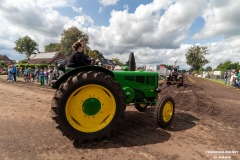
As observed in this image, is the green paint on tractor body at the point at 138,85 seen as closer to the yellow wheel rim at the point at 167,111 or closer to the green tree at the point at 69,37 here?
the yellow wheel rim at the point at 167,111

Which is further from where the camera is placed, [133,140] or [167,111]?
[167,111]

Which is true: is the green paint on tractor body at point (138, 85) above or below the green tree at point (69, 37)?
below

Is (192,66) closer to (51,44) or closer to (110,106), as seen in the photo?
(51,44)

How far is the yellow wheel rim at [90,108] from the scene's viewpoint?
4.19 meters

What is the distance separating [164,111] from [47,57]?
70.1 meters

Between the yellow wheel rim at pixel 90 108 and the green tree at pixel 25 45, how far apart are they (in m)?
87.2

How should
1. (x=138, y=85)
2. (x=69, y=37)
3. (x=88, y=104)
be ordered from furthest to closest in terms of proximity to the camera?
(x=69, y=37) → (x=138, y=85) → (x=88, y=104)

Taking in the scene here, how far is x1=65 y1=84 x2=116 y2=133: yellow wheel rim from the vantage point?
4188 millimetres

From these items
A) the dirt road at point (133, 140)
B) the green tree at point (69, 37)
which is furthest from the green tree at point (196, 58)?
the dirt road at point (133, 140)

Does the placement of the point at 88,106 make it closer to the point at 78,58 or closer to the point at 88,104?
the point at 88,104

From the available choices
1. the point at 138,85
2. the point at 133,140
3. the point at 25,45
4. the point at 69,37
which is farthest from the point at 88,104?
the point at 25,45

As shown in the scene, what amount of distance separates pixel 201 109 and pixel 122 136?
14.2 feet

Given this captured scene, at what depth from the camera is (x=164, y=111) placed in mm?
5273

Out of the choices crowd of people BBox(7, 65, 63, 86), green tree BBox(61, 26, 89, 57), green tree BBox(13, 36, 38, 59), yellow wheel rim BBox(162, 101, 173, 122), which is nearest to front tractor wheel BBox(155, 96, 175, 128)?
yellow wheel rim BBox(162, 101, 173, 122)
